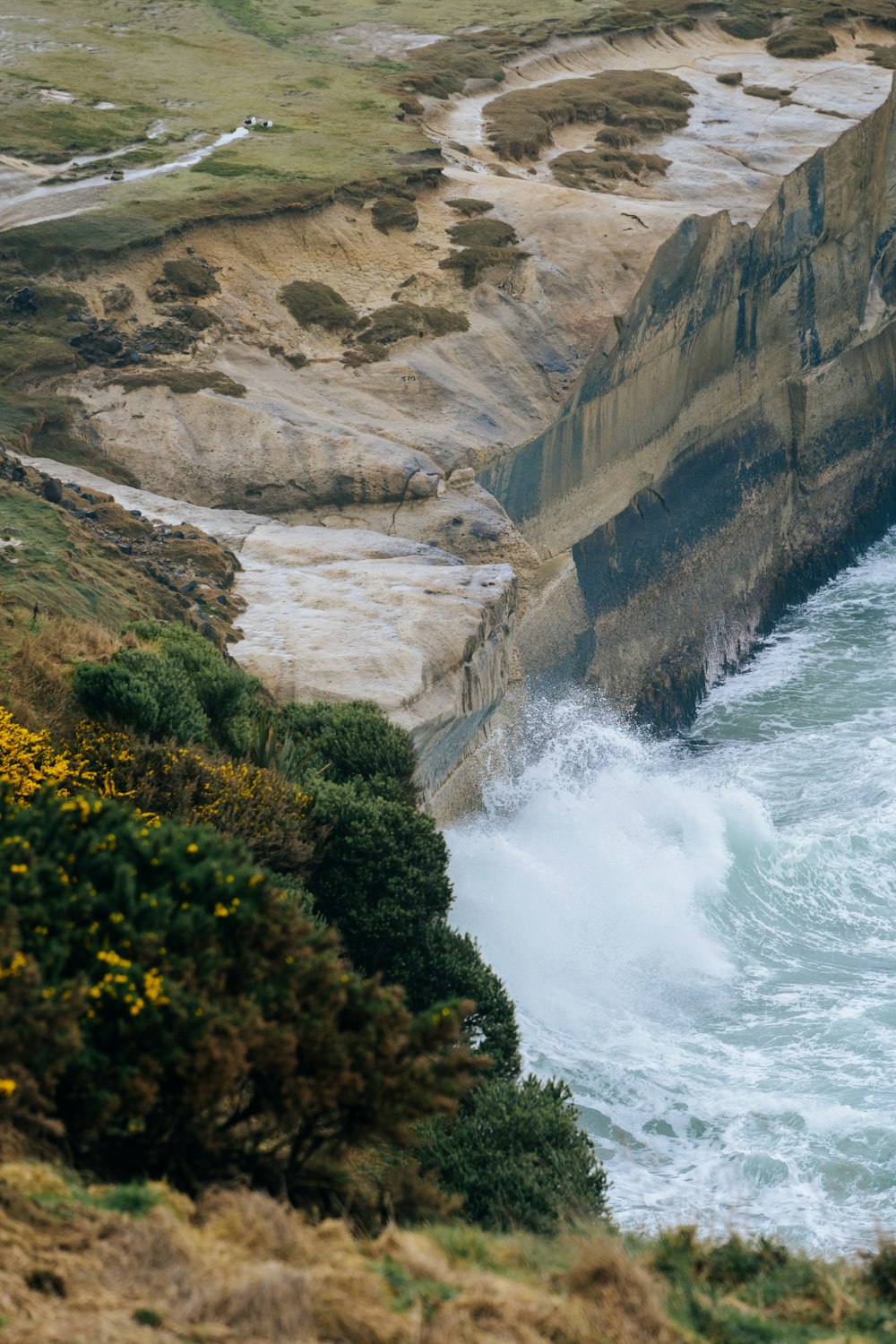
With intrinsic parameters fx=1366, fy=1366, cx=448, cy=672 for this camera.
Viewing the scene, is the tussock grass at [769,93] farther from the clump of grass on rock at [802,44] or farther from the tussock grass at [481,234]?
the tussock grass at [481,234]

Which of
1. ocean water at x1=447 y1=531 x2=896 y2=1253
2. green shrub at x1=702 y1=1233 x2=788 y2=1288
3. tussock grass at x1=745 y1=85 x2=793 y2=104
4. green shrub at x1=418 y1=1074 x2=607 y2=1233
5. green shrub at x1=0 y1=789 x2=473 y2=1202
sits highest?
tussock grass at x1=745 y1=85 x2=793 y2=104

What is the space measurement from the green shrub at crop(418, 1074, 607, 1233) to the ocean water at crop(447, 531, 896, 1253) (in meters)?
1.26

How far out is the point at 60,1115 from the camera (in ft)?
26.1

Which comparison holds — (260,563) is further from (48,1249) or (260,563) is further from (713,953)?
(48,1249)

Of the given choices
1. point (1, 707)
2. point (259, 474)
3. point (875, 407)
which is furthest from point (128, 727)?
point (875, 407)

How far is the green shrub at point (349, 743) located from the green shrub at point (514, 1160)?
543 cm

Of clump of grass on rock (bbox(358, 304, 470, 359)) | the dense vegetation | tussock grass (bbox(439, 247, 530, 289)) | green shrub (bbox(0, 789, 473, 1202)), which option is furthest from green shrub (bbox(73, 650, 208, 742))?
tussock grass (bbox(439, 247, 530, 289))

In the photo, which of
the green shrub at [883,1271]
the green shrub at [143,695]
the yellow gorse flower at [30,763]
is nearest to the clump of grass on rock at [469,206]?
the green shrub at [143,695]

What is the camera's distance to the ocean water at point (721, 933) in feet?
53.6

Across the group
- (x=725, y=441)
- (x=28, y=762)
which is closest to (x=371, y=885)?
(x=28, y=762)

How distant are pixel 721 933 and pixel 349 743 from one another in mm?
8856

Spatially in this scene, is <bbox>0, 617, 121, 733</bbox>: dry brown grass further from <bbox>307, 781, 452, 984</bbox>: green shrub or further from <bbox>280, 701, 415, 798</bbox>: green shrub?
<bbox>307, 781, 452, 984</bbox>: green shrub

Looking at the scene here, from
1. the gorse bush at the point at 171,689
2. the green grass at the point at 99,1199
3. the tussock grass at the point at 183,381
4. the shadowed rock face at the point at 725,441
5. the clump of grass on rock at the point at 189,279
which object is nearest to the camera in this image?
the green grass at the point at 99,1199

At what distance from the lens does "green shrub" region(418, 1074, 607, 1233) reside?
1130 centimetres
